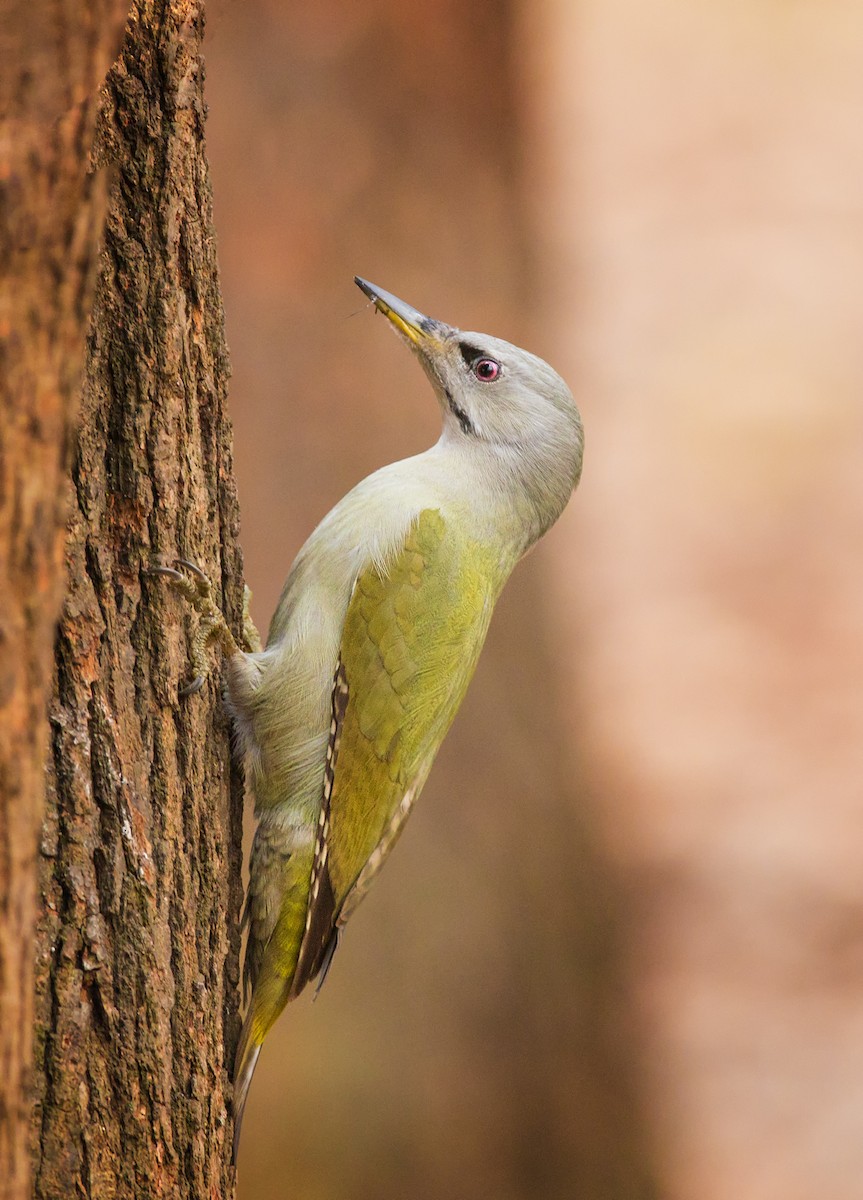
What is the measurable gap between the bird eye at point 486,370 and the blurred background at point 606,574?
5.39ft

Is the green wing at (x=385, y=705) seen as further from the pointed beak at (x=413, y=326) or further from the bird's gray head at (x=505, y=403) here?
the pointed beak at (x=413, y=326)

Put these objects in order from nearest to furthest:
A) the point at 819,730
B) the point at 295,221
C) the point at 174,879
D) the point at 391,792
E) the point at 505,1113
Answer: the point at 174,879, the point at 391,792, the point at 295,221, the point at 505,1113, the point at 819,730

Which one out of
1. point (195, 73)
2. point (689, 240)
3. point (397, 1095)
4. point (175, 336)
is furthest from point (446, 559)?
point (689, 240)

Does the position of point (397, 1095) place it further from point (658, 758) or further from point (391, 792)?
point (391, 792)

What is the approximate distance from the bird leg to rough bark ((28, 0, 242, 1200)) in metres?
0.02

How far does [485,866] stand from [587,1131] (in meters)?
1.16

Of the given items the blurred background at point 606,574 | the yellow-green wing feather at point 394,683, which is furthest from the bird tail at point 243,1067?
the blurred background at point 606,574

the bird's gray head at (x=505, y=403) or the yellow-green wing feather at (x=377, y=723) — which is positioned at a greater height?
the bird's gray head at (x=505, y=403)

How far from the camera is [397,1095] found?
4758 millimetres

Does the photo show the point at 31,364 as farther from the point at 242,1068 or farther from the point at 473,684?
the point at 473,684

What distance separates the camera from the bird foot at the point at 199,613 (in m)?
1.99

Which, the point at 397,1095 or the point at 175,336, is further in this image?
the point at 397,1095

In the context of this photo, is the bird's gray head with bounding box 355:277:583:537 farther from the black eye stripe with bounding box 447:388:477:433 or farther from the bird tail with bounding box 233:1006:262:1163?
the bird tail with bounding box 233:1006:262:1163

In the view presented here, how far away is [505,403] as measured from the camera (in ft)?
9.68
